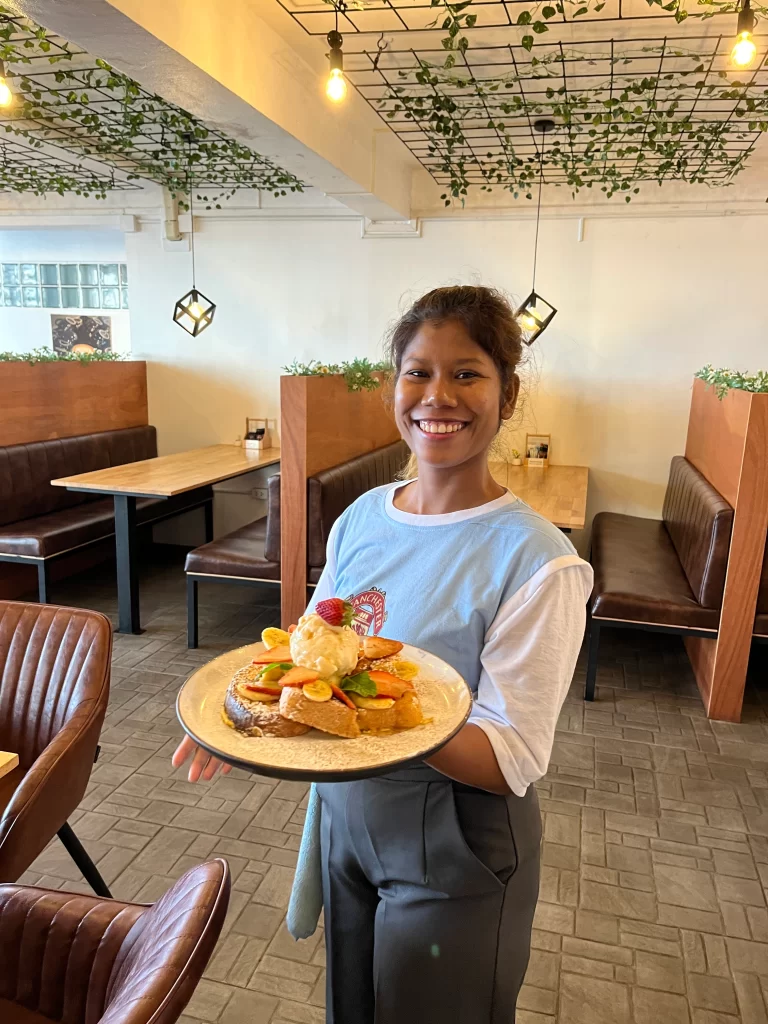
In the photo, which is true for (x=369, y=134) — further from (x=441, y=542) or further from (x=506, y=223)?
(x=441, y=542)

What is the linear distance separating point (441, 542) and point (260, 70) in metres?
3.04

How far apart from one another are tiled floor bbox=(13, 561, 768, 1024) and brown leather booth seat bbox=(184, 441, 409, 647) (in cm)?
58

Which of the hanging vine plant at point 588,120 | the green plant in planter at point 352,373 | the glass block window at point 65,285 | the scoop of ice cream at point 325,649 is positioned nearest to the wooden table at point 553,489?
the green plant in planter at point 352,373

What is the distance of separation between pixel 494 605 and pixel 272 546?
10.6 feet

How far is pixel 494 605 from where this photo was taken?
1.12m

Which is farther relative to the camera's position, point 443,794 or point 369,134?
point 369,134

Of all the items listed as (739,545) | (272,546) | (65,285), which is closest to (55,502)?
(272,546)

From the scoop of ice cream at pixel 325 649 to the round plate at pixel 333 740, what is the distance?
9cm

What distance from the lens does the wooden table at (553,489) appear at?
4.16 metres

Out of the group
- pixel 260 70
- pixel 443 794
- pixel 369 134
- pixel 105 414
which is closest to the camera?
pixel 443 794

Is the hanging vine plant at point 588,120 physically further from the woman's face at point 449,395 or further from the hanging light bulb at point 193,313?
the woman's face at point 449,395

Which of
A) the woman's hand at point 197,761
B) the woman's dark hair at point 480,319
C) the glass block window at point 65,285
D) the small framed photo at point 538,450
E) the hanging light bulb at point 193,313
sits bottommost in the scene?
the small framed photo at point 538,450

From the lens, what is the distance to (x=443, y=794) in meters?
1.13

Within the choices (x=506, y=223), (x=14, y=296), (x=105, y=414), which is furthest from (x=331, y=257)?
(x=14, y=296)
